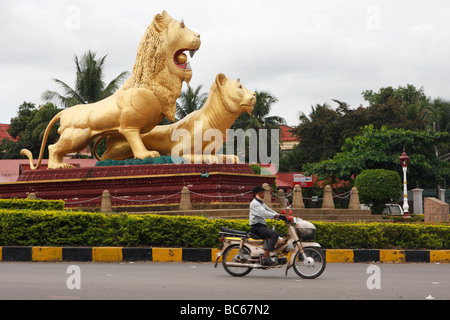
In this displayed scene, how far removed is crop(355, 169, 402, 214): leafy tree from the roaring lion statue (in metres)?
11.0

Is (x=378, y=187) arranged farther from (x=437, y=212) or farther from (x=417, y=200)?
(x=417, y=200)

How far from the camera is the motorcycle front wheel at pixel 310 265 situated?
8461 mm

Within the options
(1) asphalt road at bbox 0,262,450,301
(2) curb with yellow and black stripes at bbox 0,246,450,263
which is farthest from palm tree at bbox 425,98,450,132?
(1) asphalt road at bbox 0,262,450,301

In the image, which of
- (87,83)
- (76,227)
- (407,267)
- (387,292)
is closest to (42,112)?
(87,83)

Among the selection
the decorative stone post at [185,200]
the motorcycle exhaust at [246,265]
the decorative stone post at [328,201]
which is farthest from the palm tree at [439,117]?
the motorcycle exhaust at [246,265]

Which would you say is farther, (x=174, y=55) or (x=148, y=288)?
(x=174, y=55)

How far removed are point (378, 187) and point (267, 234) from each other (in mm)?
18248

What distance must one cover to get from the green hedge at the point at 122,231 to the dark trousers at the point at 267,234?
7.77 ft

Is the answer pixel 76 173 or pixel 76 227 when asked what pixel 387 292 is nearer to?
pixel 76 227

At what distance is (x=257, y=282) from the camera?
7969 mm

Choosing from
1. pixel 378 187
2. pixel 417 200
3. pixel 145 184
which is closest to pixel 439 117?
pixel 417 200

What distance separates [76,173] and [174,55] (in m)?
4.48

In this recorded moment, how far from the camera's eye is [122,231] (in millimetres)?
11250

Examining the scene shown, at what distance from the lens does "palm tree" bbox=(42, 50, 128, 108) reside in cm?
3191
